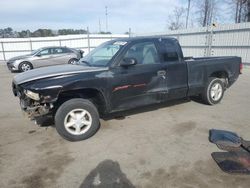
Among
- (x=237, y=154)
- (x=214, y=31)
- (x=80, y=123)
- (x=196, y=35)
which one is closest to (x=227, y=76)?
(x=237, y=154)

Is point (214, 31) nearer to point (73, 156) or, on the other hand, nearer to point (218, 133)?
point (218, 133)

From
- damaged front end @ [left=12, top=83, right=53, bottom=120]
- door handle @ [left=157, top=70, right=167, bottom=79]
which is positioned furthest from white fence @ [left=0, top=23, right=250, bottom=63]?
damaged front end @ [left=12, top=83, right=53, bottom=120]

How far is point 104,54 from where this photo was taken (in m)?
5.43

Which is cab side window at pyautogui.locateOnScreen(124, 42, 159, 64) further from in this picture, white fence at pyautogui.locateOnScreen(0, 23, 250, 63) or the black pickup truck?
white fence at pyautogui.locateOnScreen(0, 23, 250, 63)

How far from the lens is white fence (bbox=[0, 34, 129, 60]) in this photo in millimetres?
25203

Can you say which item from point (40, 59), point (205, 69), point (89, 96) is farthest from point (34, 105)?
point (40, 59)

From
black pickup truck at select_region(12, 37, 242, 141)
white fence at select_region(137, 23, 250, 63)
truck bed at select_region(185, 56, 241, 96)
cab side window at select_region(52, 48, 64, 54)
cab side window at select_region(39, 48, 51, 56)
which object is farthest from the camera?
cab side window at select_region(52, 48, 64, 54)

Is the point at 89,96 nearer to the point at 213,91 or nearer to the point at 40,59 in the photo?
the point at 213,91

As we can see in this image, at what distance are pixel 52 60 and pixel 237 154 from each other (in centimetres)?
1378

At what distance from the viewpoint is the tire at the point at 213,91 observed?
21.3 ft

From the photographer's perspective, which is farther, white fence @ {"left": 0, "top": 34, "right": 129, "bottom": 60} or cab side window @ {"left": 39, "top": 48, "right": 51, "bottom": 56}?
white fence @ {"left": 0, "top": 34, "right": 129, "bottom": 60}

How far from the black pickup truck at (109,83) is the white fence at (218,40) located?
31.6 ft

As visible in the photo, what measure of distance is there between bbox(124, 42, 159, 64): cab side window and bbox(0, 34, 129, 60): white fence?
20319 mm

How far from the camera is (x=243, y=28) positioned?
14445 mm
